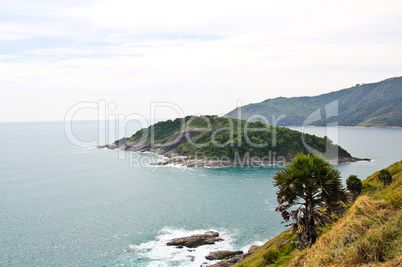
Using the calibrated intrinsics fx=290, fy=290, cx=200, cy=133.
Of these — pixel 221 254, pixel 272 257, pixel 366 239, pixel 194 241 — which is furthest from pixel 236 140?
pixel 366 239

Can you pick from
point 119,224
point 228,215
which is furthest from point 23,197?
point 228,215

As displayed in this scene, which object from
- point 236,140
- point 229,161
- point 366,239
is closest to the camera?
point 366,239

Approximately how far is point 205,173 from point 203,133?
5106 centimetres

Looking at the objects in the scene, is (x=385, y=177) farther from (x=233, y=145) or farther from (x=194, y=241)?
(x=233, y=145)

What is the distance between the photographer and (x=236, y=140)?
153250mm

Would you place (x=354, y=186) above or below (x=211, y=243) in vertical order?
above

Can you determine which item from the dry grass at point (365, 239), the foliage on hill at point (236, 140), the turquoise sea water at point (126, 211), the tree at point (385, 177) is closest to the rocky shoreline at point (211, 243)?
the turquoise sea water at point (126, 211)

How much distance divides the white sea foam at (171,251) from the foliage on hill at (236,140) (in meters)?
87.4

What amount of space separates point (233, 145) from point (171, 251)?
10184 centimetres

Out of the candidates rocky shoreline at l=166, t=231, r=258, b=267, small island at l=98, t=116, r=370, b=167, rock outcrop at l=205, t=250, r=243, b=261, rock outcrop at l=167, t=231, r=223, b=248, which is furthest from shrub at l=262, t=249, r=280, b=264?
small island at l=98, t=116, r=370, b=167

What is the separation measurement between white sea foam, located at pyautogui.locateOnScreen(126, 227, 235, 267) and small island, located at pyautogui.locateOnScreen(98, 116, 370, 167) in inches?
3108

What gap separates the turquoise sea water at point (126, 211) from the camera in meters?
51.3

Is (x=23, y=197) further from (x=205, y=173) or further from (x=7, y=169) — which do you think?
(x=205, y=173)

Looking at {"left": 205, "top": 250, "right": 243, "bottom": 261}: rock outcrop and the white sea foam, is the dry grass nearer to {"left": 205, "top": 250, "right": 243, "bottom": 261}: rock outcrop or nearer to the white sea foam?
{"left": 205, "top": 250, "right": 243, "bottom": 261}: rock outcrop
